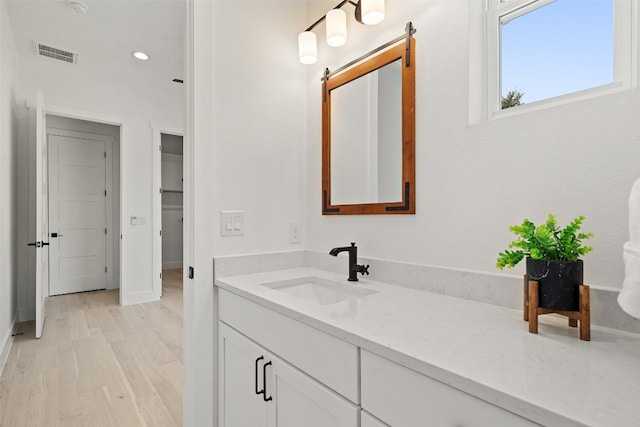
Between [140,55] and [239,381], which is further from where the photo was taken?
[140,55]

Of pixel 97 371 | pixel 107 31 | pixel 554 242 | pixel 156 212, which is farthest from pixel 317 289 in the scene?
pixel 156 212

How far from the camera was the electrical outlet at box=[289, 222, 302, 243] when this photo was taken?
1784mm

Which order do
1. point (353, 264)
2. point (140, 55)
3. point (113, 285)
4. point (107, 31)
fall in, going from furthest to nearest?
point (113, 285) → point (140, 55) → point (107, 31) → point (353, 264)

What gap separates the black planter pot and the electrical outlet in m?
1.21

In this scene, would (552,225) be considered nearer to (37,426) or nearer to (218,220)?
(218,220)

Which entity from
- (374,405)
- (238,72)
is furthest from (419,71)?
(374,405)

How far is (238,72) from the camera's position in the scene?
1.59 metres

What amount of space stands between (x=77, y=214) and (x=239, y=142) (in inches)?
161

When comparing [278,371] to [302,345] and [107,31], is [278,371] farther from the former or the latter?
[107,31]

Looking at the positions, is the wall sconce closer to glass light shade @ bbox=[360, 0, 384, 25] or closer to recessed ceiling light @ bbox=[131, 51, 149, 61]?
glass light shade @ bbox=[360, 0, 384, 25]

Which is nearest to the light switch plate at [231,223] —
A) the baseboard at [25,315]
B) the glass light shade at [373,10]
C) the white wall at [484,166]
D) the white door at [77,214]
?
the white wall at [484,166]

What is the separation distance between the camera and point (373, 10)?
1360mm

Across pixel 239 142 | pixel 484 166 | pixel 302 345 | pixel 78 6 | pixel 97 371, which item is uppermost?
pixel 78 6

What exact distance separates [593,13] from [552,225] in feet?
2.20
